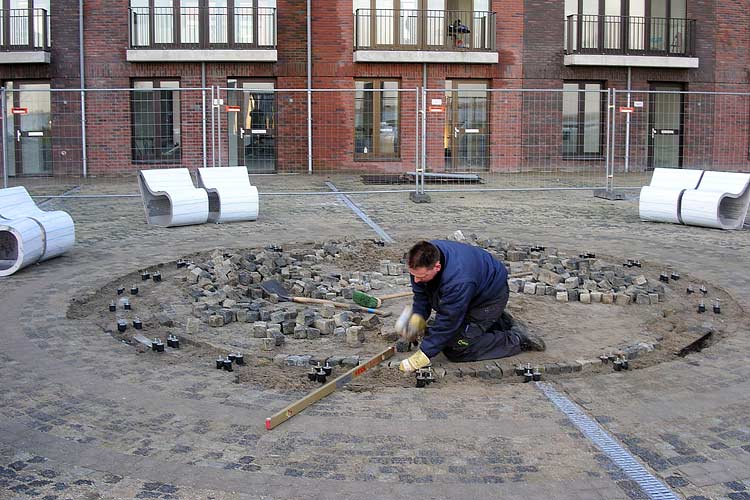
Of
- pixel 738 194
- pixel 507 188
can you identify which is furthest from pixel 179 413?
pixel 507 188

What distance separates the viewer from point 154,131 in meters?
23.9

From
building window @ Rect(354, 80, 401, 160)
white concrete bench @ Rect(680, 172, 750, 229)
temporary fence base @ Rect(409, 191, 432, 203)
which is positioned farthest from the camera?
building window @ Rect(354, 80, 401, 160)

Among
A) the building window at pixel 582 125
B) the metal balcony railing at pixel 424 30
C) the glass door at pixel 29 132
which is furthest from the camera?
the metal balcony railing at pixel 424 30

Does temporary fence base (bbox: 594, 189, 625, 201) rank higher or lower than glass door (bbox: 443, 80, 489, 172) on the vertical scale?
lower

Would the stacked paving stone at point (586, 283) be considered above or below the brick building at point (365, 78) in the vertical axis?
below

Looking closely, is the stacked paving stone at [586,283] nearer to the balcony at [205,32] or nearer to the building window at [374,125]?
the building window at [374,125]

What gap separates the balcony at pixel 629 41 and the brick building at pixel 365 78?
5 cm

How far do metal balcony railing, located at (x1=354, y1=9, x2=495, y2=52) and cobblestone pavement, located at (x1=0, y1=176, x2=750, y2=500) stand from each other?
1941 cm

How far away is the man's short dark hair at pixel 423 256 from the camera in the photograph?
18.5ft

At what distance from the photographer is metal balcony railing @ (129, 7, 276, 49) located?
82.3 feet

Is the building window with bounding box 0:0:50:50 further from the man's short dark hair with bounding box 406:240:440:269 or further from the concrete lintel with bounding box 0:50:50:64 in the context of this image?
the man's short dark hair with bounding box 406:240:440:269

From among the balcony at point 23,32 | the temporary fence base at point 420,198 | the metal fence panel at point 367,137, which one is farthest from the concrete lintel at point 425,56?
the balcony at point 23,32

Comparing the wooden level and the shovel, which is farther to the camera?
the shovel

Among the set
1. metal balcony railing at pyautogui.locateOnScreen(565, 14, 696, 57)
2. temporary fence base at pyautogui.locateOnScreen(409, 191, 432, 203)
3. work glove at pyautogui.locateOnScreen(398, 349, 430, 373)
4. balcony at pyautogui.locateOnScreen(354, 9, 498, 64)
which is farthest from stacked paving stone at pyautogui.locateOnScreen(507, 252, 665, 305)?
metal balcony railing at pyautogui.locateOnScreen(565, 14, 696, 57)
